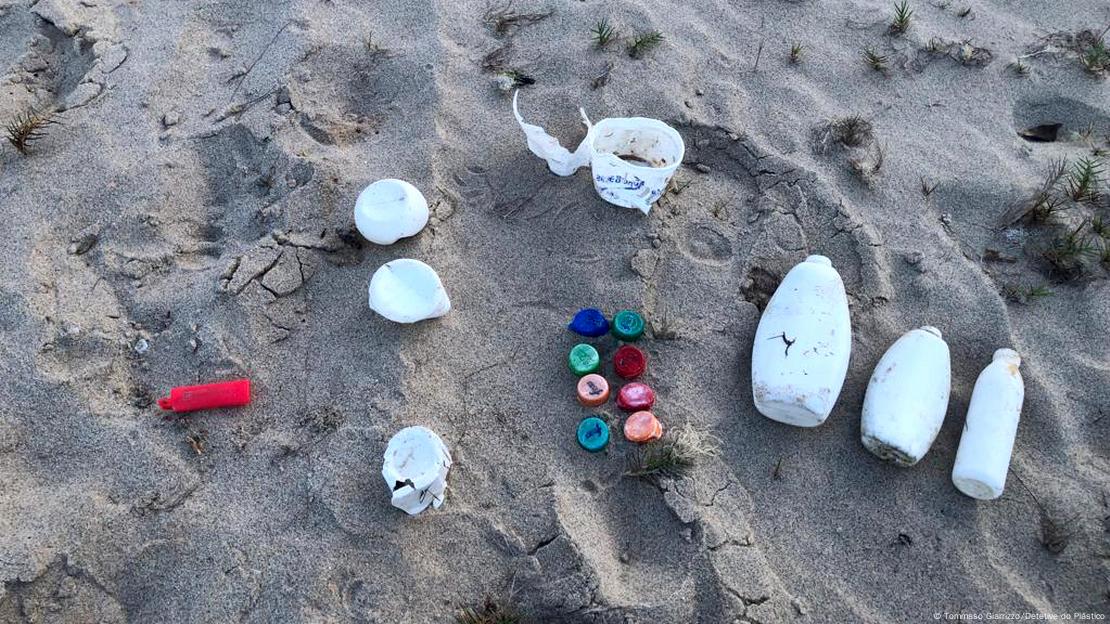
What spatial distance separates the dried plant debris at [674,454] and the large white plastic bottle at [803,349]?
0.21m

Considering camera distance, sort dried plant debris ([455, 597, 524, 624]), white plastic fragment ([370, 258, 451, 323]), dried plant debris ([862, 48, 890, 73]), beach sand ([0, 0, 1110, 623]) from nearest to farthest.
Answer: dried plant debris ([455, 597, 524, 624]) < beach sand ([0, 0, 1110, 623]) < white plastic fragment ([370, 258, 451, 323]) < dried plant debris ([862, 48, 890, 73])

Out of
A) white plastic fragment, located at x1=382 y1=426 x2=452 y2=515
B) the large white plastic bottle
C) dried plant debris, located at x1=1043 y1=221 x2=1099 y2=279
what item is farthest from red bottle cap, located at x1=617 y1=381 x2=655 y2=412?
dried plant debris, located at x1=1043 y1=221 x2=1099 y2=279

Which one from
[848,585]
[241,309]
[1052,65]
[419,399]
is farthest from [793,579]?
[1052,65]

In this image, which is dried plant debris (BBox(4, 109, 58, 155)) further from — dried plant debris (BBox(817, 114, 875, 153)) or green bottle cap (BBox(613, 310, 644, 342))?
dried plant debris (BBox(817, 114, 875, 153))

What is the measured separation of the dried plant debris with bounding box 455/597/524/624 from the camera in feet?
6.26

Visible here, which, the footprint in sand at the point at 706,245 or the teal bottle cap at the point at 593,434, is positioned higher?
the footprint in sand at the point at 706,245

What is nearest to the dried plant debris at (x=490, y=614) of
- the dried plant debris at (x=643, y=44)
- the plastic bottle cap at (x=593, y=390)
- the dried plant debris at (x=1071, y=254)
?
the plastic bottle cap at (x=593, y=390)

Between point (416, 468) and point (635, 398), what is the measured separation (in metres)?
0.68

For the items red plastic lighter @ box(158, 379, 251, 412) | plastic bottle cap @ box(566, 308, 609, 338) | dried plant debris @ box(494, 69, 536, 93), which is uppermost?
dried plant debris @ box(494, 69, 536, 93)

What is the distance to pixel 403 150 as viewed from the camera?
2898 millimetres

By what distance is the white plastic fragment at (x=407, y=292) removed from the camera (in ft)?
7.90

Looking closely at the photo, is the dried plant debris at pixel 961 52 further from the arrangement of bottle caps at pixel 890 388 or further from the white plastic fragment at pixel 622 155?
the arrangement of bottle caps at pixel 890 388

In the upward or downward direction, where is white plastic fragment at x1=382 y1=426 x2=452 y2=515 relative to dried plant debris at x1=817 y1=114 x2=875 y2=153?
downward

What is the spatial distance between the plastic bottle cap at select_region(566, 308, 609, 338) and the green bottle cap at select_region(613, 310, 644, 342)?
4 centimetres
